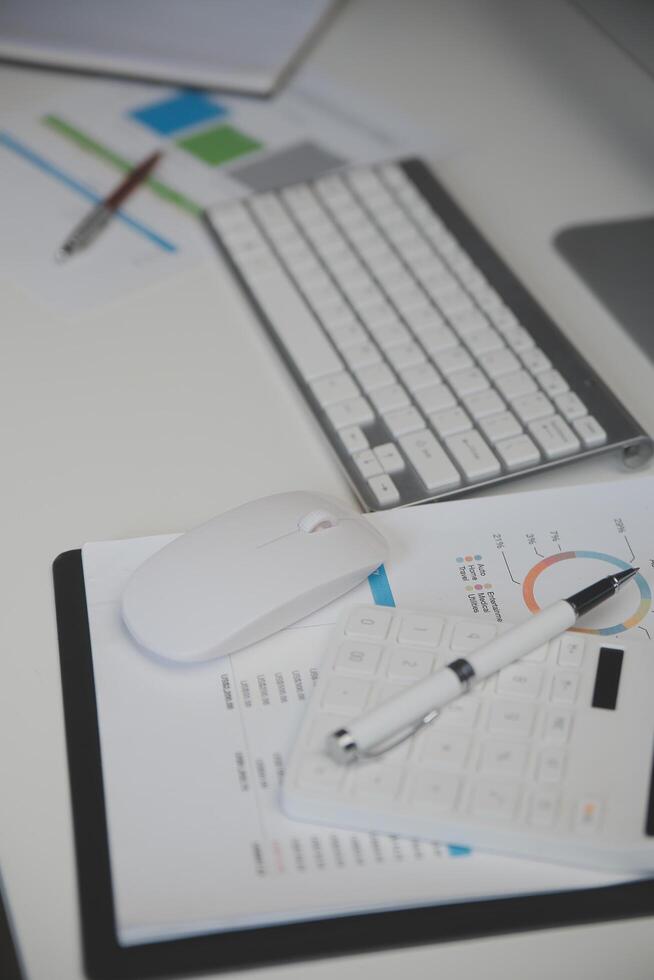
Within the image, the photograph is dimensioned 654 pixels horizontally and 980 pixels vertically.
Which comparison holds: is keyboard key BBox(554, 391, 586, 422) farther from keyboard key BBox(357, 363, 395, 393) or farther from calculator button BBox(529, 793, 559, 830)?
calculator button BBox(529, 793, 559, 830)

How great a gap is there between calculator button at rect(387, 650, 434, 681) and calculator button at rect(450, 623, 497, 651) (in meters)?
0.02

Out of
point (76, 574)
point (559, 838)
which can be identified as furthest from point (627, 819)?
point (76, 574)

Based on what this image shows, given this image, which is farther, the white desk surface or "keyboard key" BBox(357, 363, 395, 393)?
"keyboard key" BBox(357, 363, 395, 393)

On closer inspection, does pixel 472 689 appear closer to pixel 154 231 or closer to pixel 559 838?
pixel 559 838

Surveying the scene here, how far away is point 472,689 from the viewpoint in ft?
1.70

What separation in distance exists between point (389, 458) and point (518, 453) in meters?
0.08

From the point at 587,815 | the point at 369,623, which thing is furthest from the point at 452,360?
the point at 587,815

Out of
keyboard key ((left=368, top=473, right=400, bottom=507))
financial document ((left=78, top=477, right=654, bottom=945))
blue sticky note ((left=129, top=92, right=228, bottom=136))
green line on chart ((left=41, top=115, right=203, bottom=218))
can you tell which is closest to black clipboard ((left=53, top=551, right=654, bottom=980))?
financial document ((left=78, top=477, right=654, bottom=945))

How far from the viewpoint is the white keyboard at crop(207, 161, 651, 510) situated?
0.65 m

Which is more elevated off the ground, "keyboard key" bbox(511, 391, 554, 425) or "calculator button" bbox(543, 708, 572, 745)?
"keyboard key" bbox(511, 391, 554, 425)

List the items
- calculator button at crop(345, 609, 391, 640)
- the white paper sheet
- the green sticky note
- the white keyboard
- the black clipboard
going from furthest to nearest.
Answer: the green sticky note, the white paper sheet, the white keyboard, calculator button at crop(345, 609, 391, 640), the black clipboard

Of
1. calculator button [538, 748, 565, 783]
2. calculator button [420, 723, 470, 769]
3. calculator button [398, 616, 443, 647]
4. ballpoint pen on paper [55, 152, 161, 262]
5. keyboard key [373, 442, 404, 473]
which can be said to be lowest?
calculator button [538, 748, 565, 783]

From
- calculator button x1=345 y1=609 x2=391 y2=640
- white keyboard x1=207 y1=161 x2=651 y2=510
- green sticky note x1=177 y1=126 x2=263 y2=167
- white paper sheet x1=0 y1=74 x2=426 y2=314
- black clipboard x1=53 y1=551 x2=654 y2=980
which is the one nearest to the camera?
black clipboard x1=53 y1=551 x2=654 y2=980

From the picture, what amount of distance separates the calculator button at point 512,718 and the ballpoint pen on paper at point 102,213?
1.66ft
